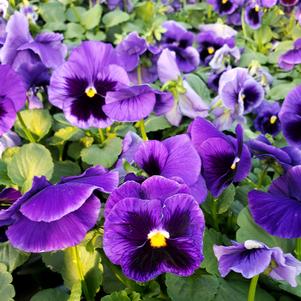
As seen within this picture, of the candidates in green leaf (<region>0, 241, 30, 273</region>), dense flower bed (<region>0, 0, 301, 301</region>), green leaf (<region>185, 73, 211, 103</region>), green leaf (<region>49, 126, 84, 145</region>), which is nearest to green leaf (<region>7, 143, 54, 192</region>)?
dense flower bed (<region>0, 0, 301, 301</region>)

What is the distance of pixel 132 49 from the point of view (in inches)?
53.8

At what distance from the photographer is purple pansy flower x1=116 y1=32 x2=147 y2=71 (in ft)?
4.41

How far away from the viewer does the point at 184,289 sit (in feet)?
2.66

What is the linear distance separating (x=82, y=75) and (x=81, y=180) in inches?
13.1

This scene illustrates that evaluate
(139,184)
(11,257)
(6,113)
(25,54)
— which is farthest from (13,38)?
(139,184)

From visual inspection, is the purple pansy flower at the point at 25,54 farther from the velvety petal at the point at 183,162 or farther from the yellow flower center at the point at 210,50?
the yellow flower center at the point at 210,50

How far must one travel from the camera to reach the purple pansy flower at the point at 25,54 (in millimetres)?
1134

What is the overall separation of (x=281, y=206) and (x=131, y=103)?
343mm

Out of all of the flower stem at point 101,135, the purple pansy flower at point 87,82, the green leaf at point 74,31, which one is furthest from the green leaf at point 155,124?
the green leaf at point 74,31

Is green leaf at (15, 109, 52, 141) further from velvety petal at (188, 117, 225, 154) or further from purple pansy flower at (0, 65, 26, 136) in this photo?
velvety petal at (188, 117, 225, 154)

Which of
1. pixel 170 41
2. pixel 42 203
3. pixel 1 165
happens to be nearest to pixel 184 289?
pixel 42 203

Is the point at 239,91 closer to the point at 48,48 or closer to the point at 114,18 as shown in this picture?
the point at 48,48

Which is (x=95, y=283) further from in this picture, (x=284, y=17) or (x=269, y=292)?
(x=284, y=17)

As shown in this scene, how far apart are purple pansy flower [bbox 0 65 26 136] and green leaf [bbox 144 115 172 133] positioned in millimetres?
384
